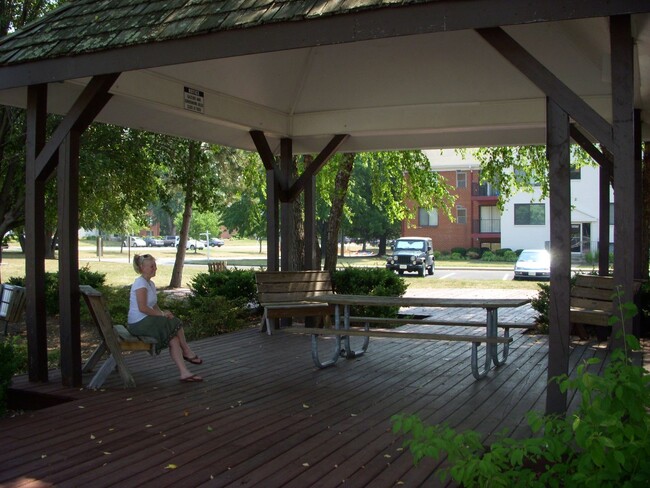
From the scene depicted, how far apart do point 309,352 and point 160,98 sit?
3.49m

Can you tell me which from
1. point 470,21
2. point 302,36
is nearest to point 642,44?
point 470,21

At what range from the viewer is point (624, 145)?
429 cm

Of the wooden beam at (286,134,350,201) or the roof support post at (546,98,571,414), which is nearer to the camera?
the roof support post at (546,98,571,414)

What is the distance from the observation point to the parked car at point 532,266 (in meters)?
29.0

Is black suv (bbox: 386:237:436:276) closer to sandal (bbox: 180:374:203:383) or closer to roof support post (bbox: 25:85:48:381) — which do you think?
sandal (bbox: 180:374:203:383)

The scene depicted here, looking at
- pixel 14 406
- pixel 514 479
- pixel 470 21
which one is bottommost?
pixel 14 406

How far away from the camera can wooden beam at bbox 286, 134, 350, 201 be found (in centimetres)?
991

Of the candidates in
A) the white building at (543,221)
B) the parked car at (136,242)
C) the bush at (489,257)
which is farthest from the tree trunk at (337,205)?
the parked car at (136,242)

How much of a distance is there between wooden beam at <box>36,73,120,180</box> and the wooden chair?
1213 mm

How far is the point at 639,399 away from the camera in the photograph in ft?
9.34

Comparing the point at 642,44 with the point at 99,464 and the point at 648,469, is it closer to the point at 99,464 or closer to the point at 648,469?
the point at 648,469

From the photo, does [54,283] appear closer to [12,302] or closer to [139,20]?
[12,302]

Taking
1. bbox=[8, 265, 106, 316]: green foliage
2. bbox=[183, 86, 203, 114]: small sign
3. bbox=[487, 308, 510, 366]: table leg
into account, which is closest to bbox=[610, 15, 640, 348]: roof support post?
bbox=[487, 308, 510, 366]: table leg

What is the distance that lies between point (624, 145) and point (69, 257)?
15.6 feet
